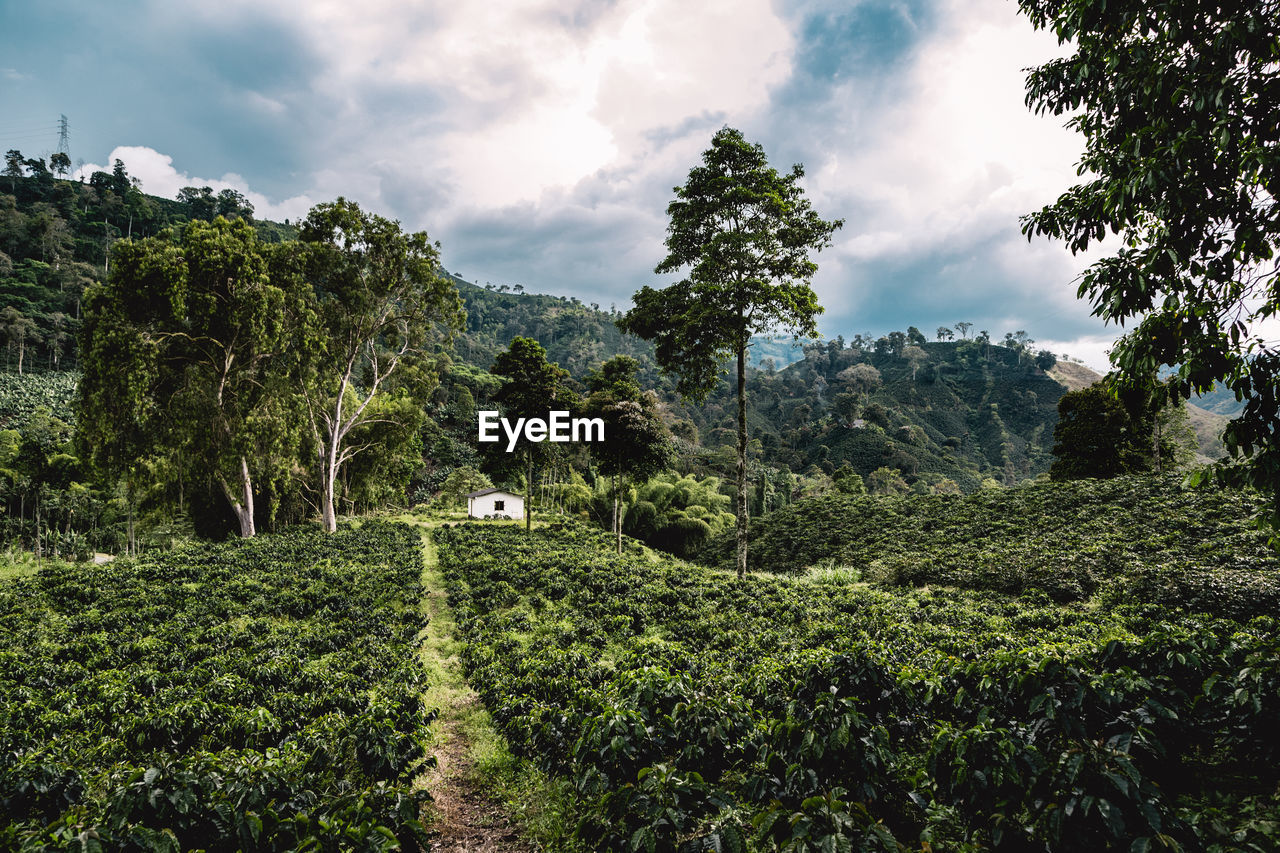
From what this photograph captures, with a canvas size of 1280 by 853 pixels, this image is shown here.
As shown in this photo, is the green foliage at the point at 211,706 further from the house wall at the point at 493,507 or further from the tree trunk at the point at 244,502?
the house wall at the point at 493,507

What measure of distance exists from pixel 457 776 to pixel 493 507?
32.2 metres

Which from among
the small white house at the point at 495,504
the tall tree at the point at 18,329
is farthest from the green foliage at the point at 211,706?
the tall tree at the point at 18,329

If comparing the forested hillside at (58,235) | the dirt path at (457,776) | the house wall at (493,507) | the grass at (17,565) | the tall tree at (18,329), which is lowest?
the dirt path at (457,776)

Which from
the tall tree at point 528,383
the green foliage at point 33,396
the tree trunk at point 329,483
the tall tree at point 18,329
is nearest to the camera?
the tall tree at point 528,383

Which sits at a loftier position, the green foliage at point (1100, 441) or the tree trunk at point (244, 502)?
the green foliage at point (1100, 441)

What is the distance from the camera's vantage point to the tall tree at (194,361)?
16766 millimetres

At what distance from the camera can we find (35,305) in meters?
66.3

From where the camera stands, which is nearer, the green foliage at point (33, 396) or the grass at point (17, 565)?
the grass at point (17, 565)

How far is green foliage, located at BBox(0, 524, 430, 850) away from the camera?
2959 millimetres

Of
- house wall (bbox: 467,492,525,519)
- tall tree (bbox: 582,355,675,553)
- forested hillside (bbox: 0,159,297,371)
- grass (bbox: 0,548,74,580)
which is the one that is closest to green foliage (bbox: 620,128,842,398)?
tall tree (bbox: 582,355,675,553)

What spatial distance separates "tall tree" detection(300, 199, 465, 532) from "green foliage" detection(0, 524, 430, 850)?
8998mm

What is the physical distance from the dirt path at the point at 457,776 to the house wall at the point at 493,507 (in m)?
26.8

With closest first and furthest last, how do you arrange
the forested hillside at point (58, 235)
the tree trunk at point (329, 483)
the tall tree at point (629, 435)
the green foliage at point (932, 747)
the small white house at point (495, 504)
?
the green foliage at point (932, 747) → the tall tree at point (629, 435) → the tree trunk at point (329, 483) → the small white house at point (495, 504) → the forested hillside at point (58, 235)

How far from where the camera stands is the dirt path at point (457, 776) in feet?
15.4
